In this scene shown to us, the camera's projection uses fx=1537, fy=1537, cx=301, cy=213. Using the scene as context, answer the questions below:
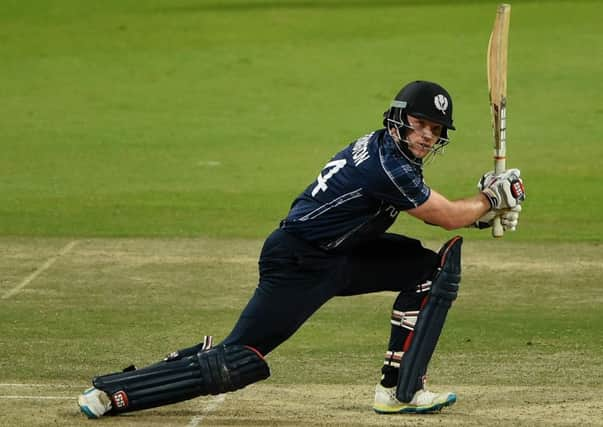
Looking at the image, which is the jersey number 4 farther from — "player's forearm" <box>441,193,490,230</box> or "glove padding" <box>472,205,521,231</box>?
"glove padding" <box>472,205,521,231</box>

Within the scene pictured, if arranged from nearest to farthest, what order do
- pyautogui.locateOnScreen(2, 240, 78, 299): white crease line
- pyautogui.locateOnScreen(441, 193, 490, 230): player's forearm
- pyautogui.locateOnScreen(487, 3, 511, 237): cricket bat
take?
pyautogui.locateOnScreen(441, 193, 490, 230): player's forearm < pyautogui.locateOnScreen(487, 3, 511, 237): cricket bat < pyautogui.locateOnScreen(2, 240, 78, 299): white crease line

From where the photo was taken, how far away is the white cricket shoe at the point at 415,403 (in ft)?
25.6

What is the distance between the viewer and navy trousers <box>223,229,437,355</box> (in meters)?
7.61

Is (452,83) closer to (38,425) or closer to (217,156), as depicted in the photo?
(217,156)

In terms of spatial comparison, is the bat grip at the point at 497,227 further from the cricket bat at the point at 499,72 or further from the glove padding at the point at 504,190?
the cricket bat at the point at 499,72

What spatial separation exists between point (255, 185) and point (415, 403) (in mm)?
9675

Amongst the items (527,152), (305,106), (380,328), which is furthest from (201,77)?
(380,328)

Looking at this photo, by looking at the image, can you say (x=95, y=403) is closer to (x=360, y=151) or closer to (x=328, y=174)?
(x=328, y=174)

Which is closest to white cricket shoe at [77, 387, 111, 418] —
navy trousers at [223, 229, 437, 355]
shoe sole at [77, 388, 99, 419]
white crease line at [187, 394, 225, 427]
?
shoe sole at [77, 388, 99, 419]

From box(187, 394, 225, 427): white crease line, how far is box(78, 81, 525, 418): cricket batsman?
0.46 feet

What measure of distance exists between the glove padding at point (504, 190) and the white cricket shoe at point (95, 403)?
216 centimetres

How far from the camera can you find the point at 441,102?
759cm

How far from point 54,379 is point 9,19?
71.5 feet

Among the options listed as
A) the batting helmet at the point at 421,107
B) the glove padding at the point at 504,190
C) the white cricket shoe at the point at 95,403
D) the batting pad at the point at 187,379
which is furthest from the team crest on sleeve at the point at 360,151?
the white cricket shoe at the point at 95,403
